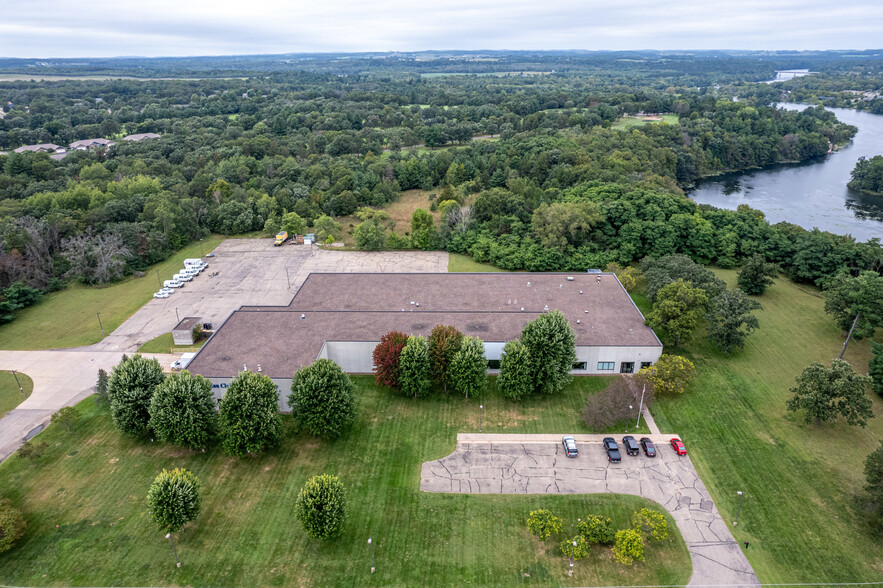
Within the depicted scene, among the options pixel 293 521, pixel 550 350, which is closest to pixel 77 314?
pixel 293 521

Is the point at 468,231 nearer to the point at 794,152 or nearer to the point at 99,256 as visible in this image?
the point at 99,256

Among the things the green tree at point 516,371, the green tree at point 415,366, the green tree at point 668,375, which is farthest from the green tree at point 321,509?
the green tree at point 668,375

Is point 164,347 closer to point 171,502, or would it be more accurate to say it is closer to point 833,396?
point 171,502

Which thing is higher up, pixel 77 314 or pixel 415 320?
pixel 415 320

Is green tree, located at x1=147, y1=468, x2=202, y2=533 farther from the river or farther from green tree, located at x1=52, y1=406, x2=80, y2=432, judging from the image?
the river

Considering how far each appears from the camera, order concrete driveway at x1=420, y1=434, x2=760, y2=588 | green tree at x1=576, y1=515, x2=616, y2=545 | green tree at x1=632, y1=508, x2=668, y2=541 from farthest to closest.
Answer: concrete driveway at x1=420, y1=434, x2=760, y2=588, green tree at x1=632, y1=508, x2=668, y2=541, green tree at x1=576, y1=515, x2=616, y2=545

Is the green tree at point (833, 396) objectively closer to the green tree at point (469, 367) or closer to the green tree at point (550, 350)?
the green tree at point (550, 350)

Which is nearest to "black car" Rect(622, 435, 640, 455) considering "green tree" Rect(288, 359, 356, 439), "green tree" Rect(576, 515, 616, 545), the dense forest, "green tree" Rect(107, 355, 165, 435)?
"green tree" Rect(576, 515, 616, 545)
